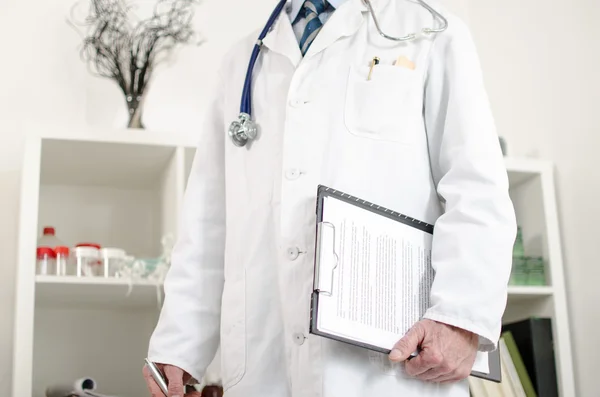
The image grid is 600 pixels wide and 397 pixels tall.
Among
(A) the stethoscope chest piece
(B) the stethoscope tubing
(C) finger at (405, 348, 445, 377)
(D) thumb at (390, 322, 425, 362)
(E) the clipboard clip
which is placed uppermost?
(B) the stethoscope tubing

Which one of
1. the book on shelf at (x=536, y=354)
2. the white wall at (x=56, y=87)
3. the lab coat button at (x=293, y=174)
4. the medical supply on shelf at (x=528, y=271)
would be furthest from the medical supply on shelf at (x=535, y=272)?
the lab coat button at (x=293, y=174)

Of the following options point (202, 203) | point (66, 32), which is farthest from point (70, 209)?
point (202, 203)

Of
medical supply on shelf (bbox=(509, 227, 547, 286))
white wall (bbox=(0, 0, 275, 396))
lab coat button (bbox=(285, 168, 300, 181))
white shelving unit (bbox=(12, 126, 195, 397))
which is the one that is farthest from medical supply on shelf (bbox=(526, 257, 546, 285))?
lab coat button (bbox=(285, 168, 300, 181))

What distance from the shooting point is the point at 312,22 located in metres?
1.41

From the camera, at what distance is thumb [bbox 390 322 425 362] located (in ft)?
3.52

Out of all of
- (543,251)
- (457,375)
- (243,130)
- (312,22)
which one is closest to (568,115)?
(543,251)

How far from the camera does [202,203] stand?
1483mm

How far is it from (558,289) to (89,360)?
131cm

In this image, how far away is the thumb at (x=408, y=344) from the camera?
107cm

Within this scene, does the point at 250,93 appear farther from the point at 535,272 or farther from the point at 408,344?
the point at 535,272

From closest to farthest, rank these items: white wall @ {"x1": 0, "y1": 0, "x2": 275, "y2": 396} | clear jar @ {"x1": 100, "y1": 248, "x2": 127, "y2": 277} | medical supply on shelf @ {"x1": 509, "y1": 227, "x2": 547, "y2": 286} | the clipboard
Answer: the clipboard → clear jar @ {"x1": 100, "y1": 248, "x2": 127, "y2": 277} → medical supply on shelf @ {"x1": 509, "y1": 227, "x2": 547, "y2": 286} → white wall @ {"x1": 0, "y1": 0, "x2": 275, "y2": 396}

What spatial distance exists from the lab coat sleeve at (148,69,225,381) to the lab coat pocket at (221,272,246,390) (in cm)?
9

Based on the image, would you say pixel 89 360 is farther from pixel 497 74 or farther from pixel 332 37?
pixel 497 74

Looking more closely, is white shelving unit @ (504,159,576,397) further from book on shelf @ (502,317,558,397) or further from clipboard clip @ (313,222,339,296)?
clipboard clip @ (313,222,339,296)
